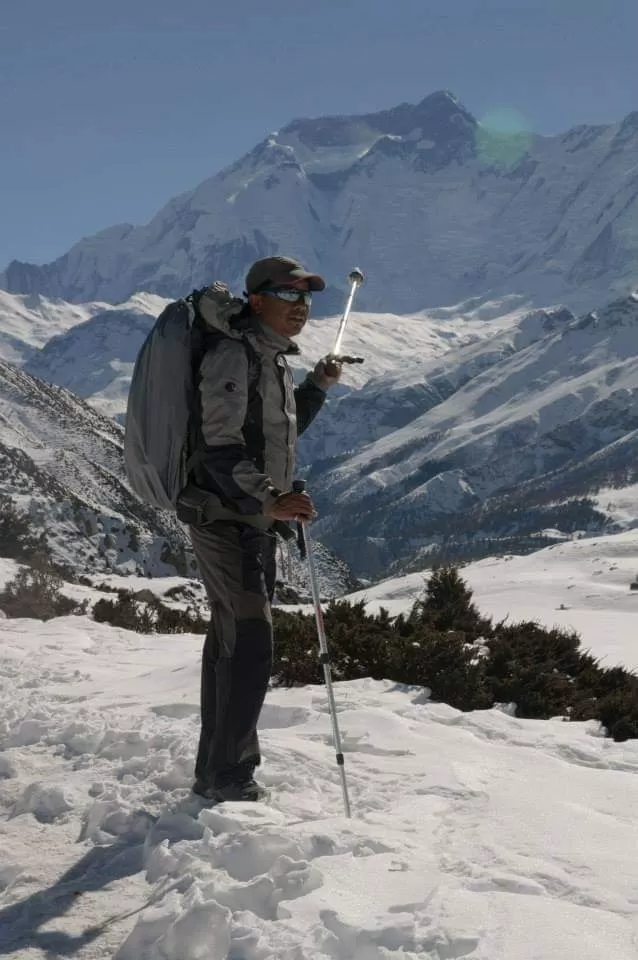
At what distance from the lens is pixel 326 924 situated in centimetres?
294

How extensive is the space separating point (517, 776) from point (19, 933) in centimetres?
273

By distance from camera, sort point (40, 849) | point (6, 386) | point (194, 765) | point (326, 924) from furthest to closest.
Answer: point (6, 386), point (194, 765), point (40, 849), point (326, 924)

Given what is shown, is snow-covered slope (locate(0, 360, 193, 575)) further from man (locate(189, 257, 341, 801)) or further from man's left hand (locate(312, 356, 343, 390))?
man (locate(189, 257, 341, 801))

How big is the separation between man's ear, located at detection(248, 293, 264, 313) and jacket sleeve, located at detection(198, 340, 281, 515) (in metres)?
0.38

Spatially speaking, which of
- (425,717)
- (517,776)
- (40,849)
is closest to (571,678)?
(425,717)

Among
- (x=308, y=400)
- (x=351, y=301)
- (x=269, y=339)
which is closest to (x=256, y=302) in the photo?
(x=269, y=339)

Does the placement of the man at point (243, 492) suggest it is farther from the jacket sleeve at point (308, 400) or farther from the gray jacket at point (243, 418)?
the jacket sleeve at point (308, 400)

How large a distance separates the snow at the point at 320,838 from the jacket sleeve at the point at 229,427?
4.81ft

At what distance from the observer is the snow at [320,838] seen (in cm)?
294

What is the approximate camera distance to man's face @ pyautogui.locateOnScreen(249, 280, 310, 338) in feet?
15.5

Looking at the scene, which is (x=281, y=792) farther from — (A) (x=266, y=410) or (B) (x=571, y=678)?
(B) (x=571, y=678)

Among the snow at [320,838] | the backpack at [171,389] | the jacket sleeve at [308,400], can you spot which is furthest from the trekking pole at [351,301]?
the snow at [320,838]

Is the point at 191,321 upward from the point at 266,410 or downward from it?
upward

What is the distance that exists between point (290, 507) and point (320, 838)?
1.49 m
